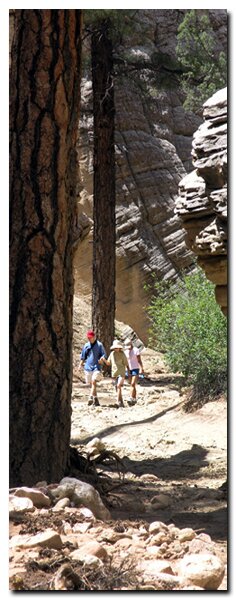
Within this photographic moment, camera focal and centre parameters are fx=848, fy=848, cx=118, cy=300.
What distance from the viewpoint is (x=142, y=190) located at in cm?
2011

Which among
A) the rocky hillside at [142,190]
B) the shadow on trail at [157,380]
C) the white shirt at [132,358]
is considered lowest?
the shadow on trail at [157,380]

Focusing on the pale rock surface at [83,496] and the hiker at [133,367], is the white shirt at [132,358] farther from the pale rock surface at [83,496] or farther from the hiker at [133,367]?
the pale rock surface at [83,496]

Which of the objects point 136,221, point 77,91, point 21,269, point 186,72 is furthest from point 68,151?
point 136,221

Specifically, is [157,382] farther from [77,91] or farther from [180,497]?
[77,91]

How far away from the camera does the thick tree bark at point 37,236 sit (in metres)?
4.35

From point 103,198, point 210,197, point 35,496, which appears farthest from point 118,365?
point 35,496

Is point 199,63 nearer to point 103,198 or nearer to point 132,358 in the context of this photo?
point 103,198

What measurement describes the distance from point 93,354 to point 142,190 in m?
10.3

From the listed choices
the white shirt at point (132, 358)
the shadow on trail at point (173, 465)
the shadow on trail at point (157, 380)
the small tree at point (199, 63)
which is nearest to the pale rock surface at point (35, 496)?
the shadow on trail at point (173, 465)

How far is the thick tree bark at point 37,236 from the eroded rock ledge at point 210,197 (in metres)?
1.64

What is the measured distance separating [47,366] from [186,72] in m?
10.3

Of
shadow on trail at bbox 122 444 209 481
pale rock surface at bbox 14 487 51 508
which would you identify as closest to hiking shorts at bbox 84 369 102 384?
shadow on trail at bbox 122 444 209 481

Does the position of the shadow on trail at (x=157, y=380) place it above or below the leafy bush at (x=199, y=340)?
below

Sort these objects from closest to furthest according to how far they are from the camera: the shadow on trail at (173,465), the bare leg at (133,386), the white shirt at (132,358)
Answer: the shadow on trail at (173,465), the bare leg at (133,386), the white shirt at (132,358)
